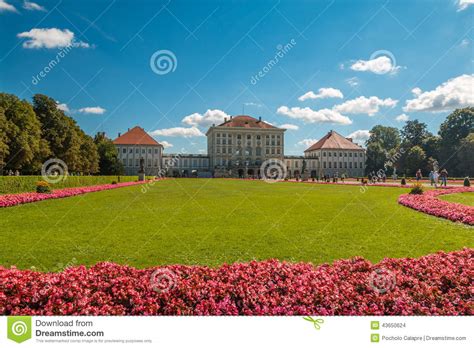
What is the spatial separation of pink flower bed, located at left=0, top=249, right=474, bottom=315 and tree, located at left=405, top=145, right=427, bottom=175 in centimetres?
4711

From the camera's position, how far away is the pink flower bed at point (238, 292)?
2814 millimetres

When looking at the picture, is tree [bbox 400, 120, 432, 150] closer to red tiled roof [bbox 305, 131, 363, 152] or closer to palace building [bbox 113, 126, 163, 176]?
red tiled roof [bbox 305, 131, 363, 152]

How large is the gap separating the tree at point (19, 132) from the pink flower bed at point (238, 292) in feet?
77.2

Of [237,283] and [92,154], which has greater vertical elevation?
[92,154]

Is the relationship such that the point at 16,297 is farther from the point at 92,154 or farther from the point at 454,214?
the point at 92,154

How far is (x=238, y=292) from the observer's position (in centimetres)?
299

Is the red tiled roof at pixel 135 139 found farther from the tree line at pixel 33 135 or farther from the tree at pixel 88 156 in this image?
the tree line at pixel 33 135

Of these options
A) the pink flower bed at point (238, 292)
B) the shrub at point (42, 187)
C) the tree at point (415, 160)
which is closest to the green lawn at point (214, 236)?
the pink flower bed at point (238, 292)

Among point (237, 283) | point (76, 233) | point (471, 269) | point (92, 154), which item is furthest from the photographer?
point (92, 154)

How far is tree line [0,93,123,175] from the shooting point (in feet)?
76.5

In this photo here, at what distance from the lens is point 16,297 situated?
2.89m

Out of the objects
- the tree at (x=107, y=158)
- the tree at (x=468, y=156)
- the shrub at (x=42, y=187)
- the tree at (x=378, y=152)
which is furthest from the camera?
the tree at (x=107, y=158)
